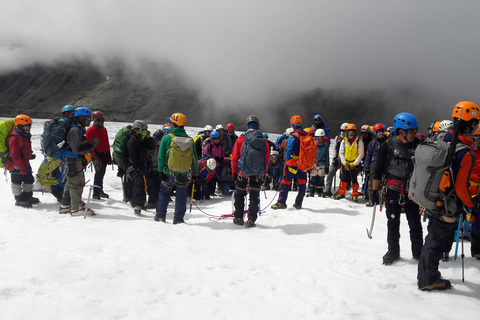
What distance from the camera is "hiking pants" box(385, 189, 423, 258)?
13.6ft

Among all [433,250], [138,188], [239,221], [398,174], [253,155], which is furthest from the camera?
[138,188]

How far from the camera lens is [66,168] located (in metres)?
5.95

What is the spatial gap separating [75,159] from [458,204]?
6480 mm

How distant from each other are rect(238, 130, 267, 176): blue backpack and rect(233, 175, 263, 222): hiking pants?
0.56 feet

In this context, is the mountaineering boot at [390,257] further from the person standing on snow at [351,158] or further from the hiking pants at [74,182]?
the hiking pants at [74,182]

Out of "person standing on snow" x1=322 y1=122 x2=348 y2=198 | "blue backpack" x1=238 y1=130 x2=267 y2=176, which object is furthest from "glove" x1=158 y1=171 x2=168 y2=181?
"person standing on snow" x1=322 y1=122 x2=348 y2=198

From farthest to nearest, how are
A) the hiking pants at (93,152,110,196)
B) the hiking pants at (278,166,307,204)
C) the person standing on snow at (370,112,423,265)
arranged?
1. the hiking pants at (93,152,110,196)
2. the hiking pants at (278,166,307,204)
3. the person standing on snow at (370,112,423,265)

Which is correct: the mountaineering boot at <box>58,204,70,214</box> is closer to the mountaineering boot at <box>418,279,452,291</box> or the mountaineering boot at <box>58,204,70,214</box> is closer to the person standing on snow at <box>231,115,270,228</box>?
the person standing on snow at <box>231,115,270,228</box>

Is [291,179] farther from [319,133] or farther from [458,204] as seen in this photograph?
[458,204]

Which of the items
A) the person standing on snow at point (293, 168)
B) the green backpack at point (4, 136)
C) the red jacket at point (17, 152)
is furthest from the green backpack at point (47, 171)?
the person standing on snow at point (293, 168)

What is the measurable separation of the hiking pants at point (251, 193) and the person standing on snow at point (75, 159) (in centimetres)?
306

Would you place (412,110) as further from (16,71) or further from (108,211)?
(16,71)

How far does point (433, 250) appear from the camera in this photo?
11.0 feet

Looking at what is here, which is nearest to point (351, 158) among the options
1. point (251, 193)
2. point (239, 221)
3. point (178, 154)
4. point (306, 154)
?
point (306, 154)
